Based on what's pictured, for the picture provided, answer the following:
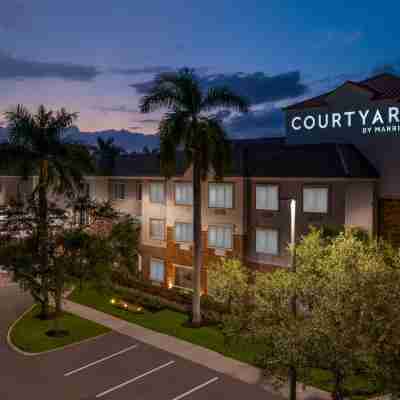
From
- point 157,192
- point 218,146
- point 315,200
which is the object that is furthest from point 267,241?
point 157,192

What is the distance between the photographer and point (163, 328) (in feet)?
88.7

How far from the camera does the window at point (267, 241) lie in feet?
102

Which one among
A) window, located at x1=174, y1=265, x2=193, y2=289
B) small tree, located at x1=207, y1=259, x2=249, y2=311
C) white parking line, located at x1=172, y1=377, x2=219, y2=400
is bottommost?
white parking line, located at x1=172, y1=377, x2=219, y2=400

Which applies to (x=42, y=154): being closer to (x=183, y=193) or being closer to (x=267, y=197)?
(x=183, y=193)

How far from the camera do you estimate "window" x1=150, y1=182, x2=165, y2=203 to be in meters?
38.1

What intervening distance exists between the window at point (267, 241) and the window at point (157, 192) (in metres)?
9.75

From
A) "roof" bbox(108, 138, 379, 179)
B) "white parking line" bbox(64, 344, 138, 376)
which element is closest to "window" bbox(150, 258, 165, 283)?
"roof" bbox(108, 138, 379, 179)

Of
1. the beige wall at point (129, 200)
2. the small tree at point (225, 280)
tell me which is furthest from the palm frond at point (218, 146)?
the beige wall at point (129, 200)

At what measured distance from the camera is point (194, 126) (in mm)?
26594

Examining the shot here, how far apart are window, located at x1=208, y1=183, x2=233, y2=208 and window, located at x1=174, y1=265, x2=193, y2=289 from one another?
591 cm

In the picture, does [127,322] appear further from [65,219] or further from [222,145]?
[222,145]

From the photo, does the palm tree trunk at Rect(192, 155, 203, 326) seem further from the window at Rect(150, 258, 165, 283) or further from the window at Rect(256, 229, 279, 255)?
the window at Rect(150, 258, 165, 283)

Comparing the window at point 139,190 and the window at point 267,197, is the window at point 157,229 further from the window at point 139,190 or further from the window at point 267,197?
the window at point 267,197

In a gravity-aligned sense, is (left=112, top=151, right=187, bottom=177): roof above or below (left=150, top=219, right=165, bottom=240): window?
above
